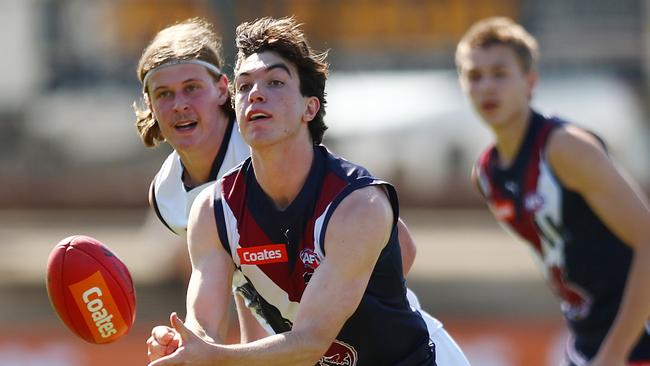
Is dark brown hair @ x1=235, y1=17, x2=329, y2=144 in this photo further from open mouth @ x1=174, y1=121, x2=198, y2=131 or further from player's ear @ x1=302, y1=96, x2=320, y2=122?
open mouth @ x1=174, y1=121, x2=198, y2=131

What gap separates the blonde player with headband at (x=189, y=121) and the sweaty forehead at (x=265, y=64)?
2.18ft

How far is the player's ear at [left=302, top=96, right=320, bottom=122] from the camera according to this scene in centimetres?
426

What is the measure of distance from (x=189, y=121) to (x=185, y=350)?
1.29 metres

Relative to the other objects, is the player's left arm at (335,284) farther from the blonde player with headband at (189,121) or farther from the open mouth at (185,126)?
the open mouth at (185,126)

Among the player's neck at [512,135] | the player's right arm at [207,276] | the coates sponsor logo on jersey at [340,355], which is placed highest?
the player's right arm at [207,276]

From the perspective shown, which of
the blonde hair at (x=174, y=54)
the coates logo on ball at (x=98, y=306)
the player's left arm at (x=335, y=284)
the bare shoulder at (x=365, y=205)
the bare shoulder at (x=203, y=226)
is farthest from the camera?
the blonde hair at (x=174, y=54)

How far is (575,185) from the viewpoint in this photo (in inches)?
217

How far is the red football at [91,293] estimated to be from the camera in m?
4.65

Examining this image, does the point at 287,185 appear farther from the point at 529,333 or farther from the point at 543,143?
the point at 529,333

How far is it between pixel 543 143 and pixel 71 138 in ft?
47.6

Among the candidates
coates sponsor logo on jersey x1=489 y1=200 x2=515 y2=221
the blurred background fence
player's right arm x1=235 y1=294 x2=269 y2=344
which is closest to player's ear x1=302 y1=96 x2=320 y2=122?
player's right arm x1=235 y1=294 x2=269 y2=344

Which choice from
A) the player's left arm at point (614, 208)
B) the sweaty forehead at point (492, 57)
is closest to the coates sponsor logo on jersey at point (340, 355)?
the player's left arm at point (614, 208)

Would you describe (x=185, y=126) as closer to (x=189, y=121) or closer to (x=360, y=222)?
(x=189, y=121)

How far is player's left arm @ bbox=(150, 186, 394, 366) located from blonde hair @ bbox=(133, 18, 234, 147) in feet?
3.63
